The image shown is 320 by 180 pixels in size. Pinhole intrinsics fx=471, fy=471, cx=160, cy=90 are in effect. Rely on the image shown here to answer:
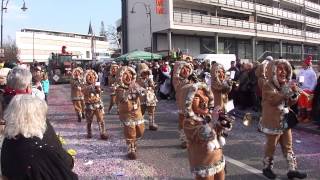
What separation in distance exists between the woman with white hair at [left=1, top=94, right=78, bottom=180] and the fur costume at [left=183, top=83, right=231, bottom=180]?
196 cm

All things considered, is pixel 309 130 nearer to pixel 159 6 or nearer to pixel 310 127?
pixel 310 127

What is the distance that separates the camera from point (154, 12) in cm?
3853

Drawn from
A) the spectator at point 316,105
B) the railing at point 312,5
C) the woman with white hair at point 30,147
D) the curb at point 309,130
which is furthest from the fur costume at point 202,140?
the railing at point 312,5

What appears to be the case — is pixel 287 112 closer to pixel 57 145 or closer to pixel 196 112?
pixel 196 112

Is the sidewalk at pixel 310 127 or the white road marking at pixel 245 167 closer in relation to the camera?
the white road marking at pixel 245 167

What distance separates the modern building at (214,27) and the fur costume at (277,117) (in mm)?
28662

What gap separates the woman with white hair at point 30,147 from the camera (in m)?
3.76

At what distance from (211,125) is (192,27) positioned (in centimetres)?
3250

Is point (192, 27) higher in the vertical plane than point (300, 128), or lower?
higher

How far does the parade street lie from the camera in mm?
7973

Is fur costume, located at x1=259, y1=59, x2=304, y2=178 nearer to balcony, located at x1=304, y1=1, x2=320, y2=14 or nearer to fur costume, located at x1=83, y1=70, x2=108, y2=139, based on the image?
fur costume, located at x1=83, y1=70, x2=108, y2=139

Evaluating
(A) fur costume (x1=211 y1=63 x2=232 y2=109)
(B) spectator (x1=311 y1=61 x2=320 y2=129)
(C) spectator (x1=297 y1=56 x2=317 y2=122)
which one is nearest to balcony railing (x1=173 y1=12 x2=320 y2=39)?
(C) spectator (x1=297 y1=56 x2=317 y2=122)

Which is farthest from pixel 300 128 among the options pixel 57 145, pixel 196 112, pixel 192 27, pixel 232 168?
pixel 192 27

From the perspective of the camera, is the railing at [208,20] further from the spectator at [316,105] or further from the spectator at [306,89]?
the spectator at [316,105]
